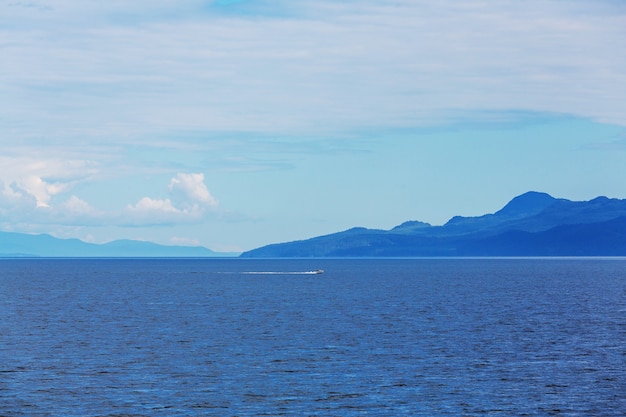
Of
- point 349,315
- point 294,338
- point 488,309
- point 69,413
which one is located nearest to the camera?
point 69,413

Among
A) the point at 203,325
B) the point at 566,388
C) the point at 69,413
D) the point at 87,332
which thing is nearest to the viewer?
the point at 69,413

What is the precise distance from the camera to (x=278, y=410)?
6425cm

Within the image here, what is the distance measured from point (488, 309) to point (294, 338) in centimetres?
5668

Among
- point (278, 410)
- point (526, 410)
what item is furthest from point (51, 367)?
point (526, 410)

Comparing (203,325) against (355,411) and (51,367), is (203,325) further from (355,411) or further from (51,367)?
(355,411)

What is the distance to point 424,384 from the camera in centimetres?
7394

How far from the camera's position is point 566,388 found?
72.2m

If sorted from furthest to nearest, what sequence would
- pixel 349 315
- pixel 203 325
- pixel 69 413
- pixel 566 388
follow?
pixel 349 315, pixel 203 325, pixel 566 388, pixel 69 413

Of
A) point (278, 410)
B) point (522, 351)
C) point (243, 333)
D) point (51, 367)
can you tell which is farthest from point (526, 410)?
point (243, 333)

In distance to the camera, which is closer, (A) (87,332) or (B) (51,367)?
(B) (51,367)

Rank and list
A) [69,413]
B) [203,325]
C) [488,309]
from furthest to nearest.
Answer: [488,309] → [203,325] → [69,413]

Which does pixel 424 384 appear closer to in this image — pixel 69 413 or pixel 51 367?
pixel 69 413

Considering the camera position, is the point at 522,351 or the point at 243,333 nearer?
the point at 522,351

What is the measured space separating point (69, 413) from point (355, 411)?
20441mm
